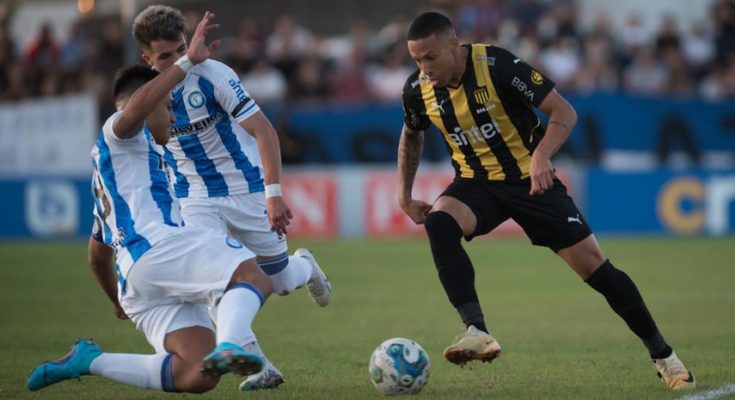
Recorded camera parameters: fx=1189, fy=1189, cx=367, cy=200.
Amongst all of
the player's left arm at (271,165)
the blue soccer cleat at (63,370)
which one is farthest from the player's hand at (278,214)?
the blue soccer cleat at (63,370)

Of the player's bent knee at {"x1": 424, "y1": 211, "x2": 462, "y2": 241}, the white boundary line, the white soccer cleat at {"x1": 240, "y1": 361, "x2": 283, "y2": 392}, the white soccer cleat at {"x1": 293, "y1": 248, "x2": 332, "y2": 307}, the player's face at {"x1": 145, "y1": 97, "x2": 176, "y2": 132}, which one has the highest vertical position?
the player's face at {"x1": 145, "y1": 97, "x2": 176, "y2": 132}

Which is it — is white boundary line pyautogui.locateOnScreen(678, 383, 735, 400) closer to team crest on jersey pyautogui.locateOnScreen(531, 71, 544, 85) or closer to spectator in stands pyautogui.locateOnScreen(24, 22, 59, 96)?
team crest on jersey pyautogui.locateOnScreen(531, 71, 544, 85)

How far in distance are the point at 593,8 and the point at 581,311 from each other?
15.8 meters

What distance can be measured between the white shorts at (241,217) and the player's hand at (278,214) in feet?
2.67

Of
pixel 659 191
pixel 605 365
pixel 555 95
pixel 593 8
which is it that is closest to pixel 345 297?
pixel 605 365

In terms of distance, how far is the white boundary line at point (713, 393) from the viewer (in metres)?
6.66

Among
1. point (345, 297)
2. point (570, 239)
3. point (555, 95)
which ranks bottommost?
point (345, 297)

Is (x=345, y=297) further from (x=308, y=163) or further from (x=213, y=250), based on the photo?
Result: (x=308, y=163)

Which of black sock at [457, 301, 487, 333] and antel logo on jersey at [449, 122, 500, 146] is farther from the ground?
antel logo on jersey at [449, 122, 500, 146]

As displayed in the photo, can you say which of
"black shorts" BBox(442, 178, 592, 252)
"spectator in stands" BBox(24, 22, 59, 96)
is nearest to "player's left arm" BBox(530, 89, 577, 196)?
"black shorts" BBox(442, 178, 592, 252)

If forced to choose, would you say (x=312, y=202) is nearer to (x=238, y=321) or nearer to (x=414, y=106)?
(x=414, y=106)

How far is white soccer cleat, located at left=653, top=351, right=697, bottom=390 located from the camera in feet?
23.1

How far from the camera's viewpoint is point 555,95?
7.15m

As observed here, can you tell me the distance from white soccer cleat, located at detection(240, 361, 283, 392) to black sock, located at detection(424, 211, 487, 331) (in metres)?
1.21
